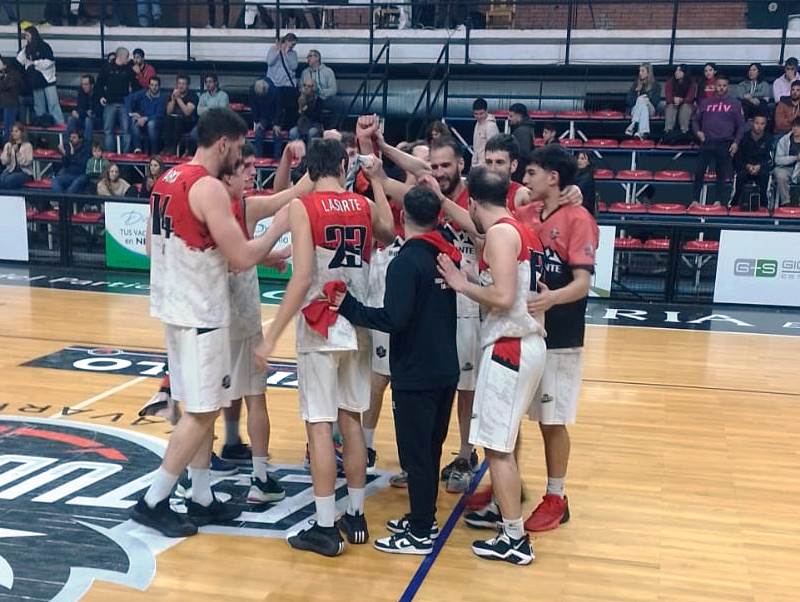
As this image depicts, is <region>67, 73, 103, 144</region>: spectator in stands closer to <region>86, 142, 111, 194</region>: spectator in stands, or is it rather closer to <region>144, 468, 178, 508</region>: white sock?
<region>86, 142, 111, 194</region>: spectator in stands

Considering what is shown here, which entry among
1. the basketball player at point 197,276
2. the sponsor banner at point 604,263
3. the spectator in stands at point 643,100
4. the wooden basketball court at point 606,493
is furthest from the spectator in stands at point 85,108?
the basketball player at point 197,276

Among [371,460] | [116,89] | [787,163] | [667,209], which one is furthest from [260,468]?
[116,89]

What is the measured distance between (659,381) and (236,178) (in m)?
4.60

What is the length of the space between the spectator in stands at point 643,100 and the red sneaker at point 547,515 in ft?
34.6

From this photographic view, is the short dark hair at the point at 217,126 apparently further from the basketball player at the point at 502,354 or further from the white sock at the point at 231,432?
the white sock at the point at 231,432

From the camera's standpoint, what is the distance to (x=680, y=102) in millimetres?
13844

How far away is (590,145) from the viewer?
14.4 metres

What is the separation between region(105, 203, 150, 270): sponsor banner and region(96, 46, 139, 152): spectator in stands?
3.76 m

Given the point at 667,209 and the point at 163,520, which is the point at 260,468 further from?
the point at 667,209

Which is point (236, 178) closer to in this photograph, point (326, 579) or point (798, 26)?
point (326, 579)

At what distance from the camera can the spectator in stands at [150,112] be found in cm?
1515

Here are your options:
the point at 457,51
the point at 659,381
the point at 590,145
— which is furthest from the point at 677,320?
the point at 457,51

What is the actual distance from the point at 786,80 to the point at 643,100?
2.20 m

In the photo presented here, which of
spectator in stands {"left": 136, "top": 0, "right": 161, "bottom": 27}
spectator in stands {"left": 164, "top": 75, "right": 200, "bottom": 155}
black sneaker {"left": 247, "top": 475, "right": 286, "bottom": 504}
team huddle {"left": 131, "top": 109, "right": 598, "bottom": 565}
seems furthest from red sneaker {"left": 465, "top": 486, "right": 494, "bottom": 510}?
spectator in stands {"left": 136, "top": 0, "right": 161, "bottom": 27}
